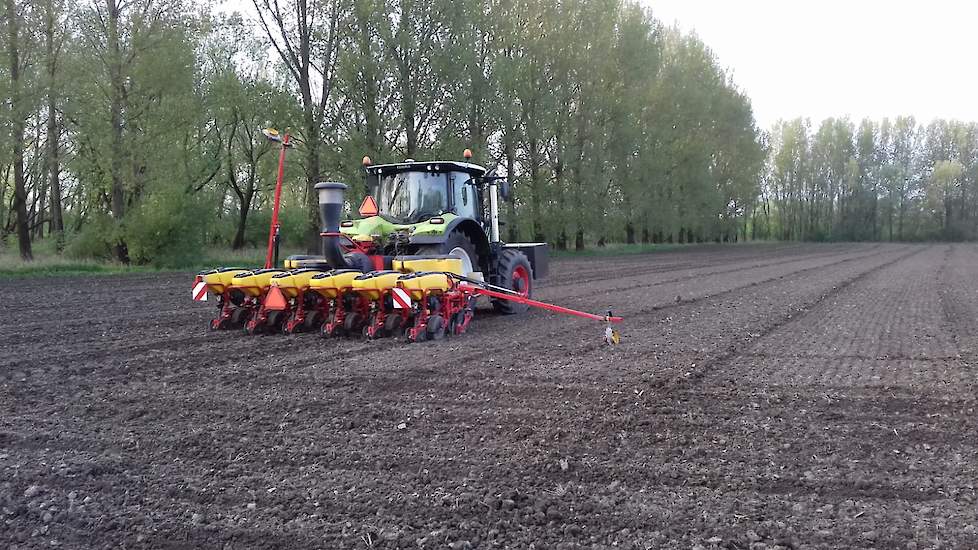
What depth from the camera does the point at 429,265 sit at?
27.6ft

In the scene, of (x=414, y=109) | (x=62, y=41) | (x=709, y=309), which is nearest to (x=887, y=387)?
(x=709, y=309)

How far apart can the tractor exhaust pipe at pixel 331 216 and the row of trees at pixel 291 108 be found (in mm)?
4786

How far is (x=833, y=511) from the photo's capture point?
3.30 m

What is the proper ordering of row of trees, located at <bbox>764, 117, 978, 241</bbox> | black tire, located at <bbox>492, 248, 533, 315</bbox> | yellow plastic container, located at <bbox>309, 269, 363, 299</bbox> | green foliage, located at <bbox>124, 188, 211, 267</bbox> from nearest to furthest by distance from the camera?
yellow plastic container, located at <bbox>309, 269, 363, 299</bbox>, black tire, located at <bbox>492, 248, 533, 315</bbox>, green foliage, located at <bbox>124, 188, 211, 267</bbox>, row of trees, located at <bbox>764, 117, 978, 241</bbox>

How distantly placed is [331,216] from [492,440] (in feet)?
14.7

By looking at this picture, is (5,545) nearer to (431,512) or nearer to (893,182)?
(431,512)

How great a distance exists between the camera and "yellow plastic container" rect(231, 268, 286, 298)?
838 cm

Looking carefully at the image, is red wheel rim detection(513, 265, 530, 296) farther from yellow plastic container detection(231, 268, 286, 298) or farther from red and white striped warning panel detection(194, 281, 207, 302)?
red and white striped warning panel detection(194, 281, 207, 302)

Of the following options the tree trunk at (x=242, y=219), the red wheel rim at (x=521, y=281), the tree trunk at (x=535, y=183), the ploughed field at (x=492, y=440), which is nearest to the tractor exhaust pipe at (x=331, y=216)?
the ploughed field at (x=492, y=440)

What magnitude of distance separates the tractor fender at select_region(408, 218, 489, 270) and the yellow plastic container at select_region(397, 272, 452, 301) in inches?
48.9

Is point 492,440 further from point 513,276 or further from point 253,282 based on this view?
point 513,276

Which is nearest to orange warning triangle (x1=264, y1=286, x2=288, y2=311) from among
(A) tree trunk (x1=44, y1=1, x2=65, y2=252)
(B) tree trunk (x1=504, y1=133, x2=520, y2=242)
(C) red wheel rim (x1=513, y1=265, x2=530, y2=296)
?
(C) red wheel rim (x1=513, y1=265, x2=530, y2=296)

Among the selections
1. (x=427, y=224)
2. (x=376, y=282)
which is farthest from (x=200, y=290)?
(x=427, y=224)

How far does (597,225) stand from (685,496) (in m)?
29.4
